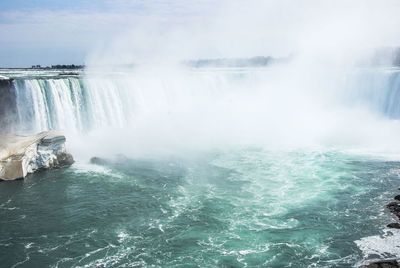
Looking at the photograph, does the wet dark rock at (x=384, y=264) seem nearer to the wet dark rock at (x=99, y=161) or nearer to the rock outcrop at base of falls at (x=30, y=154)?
the wet dark rock at (x=99, y=161)

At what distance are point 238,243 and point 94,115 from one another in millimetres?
13894

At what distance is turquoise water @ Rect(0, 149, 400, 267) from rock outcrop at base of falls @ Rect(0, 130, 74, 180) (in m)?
0.55

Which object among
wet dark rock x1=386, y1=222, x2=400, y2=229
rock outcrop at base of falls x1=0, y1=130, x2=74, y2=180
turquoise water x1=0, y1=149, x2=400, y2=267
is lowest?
wet dark rock x1=386, y1=222, x2=400, y2=229

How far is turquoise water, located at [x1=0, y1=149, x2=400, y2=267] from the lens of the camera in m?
8.80

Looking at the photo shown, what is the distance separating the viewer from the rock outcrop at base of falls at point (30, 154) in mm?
14000

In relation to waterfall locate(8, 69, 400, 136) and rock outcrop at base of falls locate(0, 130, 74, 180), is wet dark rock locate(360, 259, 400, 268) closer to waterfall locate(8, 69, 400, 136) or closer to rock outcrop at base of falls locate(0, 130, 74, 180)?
rock outcrop at base of falls locate(0, 130, 74, 180)

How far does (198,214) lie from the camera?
11078mm

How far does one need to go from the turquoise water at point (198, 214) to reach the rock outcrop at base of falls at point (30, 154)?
55 cm

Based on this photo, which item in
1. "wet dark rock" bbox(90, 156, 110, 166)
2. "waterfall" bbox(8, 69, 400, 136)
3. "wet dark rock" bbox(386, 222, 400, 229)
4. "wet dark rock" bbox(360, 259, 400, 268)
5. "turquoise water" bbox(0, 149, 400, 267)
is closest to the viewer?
"wet dark rock" bbox(360, 259, 400, 268)

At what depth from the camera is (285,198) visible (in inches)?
485

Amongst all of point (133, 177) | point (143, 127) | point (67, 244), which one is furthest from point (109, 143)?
point (67, 244)

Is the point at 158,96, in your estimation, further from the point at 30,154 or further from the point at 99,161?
the point at 30,154

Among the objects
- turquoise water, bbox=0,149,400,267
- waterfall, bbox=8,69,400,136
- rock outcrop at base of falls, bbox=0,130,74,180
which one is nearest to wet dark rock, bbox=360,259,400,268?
turquoise water, bbox=0,149,400,267

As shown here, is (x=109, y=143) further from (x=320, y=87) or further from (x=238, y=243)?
(x=320, y=87)
